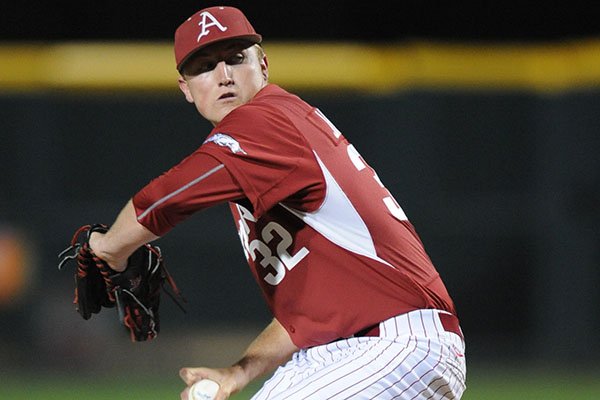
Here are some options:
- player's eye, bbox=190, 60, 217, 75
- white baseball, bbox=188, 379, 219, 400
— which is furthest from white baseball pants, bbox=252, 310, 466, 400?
player's eye, bbox=190, 60, 217, 75

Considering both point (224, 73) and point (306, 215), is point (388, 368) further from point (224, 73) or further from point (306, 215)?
point (224, 73)

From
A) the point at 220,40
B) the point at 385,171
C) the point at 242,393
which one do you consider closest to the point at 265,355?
the point at 220,40

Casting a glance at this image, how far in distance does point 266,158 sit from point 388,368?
2.06 feet

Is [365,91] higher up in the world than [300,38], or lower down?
lower down

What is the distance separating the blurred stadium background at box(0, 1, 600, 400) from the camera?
8.47 meters

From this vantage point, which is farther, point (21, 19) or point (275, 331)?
point (21, 19)

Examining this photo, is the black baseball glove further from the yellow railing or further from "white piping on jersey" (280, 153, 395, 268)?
the yellow railing

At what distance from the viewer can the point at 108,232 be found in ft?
9.59

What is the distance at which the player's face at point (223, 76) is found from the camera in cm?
315

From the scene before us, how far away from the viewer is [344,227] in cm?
290

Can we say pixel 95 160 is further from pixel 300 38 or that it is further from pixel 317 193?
pixel 317 193

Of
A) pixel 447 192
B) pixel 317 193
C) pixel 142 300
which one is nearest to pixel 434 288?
pixel 317 193

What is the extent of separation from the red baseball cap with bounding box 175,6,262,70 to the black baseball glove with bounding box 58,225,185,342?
0.57 metres

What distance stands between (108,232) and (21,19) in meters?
8.84
